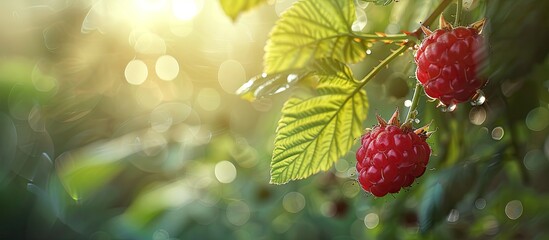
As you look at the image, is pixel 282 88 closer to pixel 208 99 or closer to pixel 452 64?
pixel 452 64

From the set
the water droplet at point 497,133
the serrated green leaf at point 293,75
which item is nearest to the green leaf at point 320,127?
the serrated green leaf at point 293,75

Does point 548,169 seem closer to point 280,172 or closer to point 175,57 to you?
point 280,172

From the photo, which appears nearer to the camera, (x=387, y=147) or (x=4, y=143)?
(x=387, y=147)

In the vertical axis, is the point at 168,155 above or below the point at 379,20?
below

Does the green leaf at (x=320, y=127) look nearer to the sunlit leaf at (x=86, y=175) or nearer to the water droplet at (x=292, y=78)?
the water droplet at (x=292, y=78)

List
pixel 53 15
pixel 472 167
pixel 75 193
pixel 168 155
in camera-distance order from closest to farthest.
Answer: pixel 472 167, pixel 75 193, pixel 168 155, pixel 53 15

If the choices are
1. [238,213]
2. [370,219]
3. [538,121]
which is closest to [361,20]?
[538,121]

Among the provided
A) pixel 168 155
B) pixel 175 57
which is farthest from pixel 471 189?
pixel 175 57
